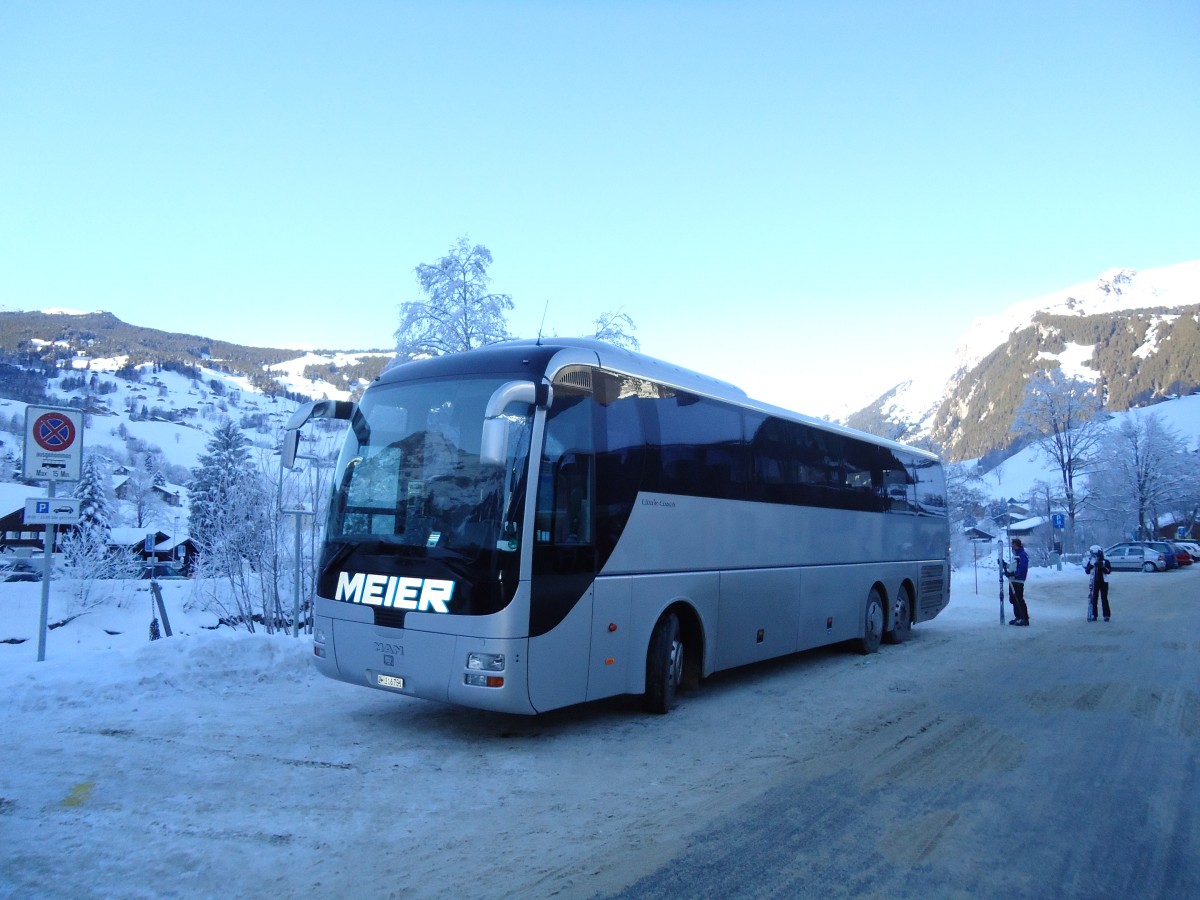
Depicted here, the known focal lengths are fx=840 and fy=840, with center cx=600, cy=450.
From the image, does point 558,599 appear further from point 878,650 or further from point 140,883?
point 878,650

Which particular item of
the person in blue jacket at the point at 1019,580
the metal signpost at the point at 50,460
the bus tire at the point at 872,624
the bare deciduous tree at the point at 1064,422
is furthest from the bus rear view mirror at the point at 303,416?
the bare deciduous tree at the point at 1064,422

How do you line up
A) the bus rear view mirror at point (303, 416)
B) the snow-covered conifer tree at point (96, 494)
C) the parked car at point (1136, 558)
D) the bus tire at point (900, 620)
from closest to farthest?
the bus rear view mirror at point (303, 416) → the bus tire at point (900, 620) → the parked car at point (1136, 558) → the snow-covered conifer tree at point (96, 494)

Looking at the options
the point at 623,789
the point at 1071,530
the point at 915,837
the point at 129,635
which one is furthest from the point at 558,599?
the point at 1071,530

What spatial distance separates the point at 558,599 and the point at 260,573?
23251mm

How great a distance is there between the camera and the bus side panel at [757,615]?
978 cm

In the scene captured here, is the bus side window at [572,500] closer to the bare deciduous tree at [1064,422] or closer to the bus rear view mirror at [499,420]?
the bus rear view mirror at [499,420]

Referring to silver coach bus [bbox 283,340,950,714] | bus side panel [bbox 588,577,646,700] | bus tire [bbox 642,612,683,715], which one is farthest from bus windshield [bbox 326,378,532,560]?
bus tire [bbox 642,612,683,715]

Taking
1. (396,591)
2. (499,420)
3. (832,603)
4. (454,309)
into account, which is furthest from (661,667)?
(454,309)

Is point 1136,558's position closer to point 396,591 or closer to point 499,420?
point 396,591

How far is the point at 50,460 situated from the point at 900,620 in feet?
44.9

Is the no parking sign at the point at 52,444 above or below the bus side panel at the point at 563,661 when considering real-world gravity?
above

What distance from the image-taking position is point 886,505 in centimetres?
1448

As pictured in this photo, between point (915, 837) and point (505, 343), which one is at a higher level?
point (505, 343)

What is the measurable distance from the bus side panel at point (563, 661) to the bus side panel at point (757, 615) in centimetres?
250
